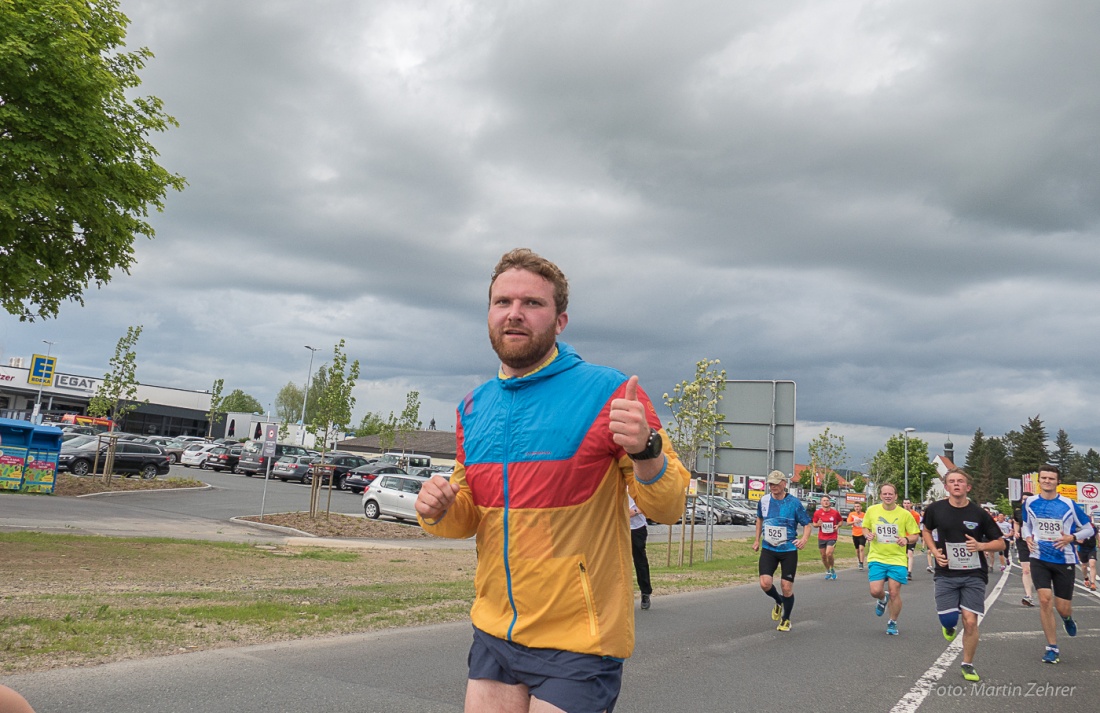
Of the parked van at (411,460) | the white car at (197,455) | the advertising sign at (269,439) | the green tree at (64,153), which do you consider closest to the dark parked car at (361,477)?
the parked van at (411,460)

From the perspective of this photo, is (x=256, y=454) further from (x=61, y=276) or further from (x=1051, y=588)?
(x=1051, y=588)

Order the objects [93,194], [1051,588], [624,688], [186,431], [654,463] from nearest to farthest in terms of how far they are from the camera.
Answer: [654,463], [624,688], [1051,588], [93,194], [186,431]

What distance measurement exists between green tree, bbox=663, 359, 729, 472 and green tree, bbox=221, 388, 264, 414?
12563 cm

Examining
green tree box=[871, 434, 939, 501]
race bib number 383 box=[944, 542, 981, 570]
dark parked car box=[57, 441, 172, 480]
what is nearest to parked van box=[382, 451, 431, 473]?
dark parked car box=[57, 441, 172, 480]

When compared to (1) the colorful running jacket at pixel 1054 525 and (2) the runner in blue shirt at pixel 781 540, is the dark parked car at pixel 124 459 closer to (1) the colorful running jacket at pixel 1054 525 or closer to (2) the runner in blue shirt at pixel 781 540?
(2) the runner in blue shirt at pixel 781 540

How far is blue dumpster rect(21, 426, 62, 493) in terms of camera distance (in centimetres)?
2350

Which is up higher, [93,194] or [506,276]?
[93,194]

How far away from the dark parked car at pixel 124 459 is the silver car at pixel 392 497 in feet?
39.7

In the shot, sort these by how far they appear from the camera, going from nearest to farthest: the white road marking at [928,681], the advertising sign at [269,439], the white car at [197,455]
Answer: the white road marking at [928,681], the advertising sign at [269,439], the white car at [197,455]

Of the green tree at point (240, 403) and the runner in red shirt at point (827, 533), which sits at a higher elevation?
the green tree at point (240, 403)

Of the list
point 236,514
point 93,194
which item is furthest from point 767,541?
point 236,514

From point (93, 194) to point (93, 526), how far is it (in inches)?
329

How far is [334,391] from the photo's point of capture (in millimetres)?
30297

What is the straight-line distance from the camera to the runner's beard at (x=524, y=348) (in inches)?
102
